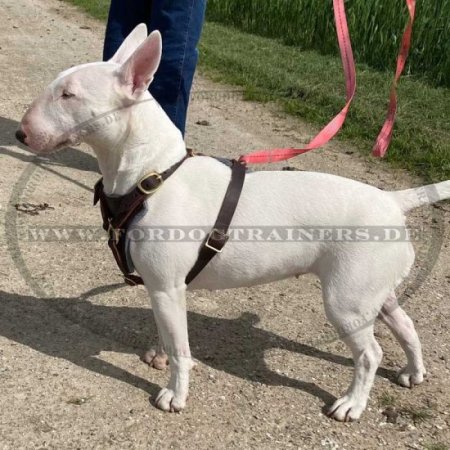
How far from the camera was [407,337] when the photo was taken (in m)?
3.38

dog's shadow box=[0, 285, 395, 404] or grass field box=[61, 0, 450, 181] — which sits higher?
grass field box=[61, 0, 450, 181]

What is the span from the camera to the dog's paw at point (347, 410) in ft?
10.4

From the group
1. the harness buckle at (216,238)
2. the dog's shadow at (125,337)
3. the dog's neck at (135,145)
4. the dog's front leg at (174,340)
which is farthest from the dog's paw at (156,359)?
the dog's neck at (135,145)

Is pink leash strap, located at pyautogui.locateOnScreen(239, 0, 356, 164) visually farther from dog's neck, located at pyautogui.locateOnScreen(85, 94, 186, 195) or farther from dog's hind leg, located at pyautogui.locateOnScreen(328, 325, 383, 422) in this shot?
dog's hind leg, located at pyautogui.locateOnScreen(328, 325, 383, 422)

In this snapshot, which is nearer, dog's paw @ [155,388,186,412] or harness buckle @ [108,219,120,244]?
harness buckle @ [108,219,120,244]

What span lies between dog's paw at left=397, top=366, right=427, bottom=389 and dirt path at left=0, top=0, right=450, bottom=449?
0.15 feet

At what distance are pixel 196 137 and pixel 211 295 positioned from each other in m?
2.95

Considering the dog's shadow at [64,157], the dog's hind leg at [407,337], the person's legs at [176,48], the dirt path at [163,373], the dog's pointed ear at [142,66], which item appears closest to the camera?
the dog's pointed ear at [142,66]

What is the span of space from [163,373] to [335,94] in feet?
17.0

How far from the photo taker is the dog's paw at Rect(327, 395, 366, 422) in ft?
10.4

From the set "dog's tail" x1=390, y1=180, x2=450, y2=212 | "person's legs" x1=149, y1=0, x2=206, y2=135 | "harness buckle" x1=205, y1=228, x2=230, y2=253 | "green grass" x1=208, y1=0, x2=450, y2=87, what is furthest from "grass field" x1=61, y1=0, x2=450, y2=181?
"harness buckle" x1=205, y1=228, x2=230, y2=253

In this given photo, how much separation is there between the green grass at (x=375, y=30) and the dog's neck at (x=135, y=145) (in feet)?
20.6

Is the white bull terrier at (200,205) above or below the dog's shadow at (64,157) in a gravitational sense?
above

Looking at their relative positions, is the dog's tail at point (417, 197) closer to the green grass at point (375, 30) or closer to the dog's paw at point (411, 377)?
the dog's paw at point (411, 377)
